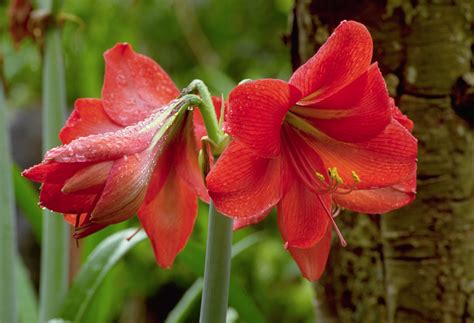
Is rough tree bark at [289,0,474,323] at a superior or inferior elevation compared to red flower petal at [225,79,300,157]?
inferior

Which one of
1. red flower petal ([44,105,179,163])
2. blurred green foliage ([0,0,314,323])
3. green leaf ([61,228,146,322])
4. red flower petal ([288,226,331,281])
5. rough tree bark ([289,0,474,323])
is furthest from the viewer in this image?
blurred green foliage ([0,0,314,323])

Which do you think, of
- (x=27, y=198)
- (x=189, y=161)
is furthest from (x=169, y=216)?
(x=27, y=198)

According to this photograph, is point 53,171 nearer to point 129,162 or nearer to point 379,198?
point 129,162

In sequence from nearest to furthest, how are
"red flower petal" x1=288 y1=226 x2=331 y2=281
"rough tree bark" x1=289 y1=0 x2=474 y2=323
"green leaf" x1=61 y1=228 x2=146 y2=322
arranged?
"red flower petal" x1=288 y1=226 x2=331 y2=281, "rough tree bark" x1=289 y1=0 x2=474 y2=323, "green leaf" x1=61 y1=228 x2=146 y2=322

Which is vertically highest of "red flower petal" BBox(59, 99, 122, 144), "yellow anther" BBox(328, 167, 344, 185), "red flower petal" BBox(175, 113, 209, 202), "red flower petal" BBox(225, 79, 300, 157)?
"red flower petal" BBox(225, 79, 300, 157)

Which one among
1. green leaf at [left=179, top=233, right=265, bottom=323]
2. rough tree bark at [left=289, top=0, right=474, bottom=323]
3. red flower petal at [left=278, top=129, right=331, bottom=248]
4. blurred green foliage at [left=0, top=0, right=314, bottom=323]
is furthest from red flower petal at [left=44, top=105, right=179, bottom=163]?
blurred green foliage at [left=0, top=0, right=314, bottom=323]

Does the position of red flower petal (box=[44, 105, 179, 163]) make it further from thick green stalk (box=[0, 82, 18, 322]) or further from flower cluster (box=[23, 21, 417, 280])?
thick green stalk (box=[0, 82, 18, 322])

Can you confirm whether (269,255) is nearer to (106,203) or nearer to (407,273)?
(407,273)
